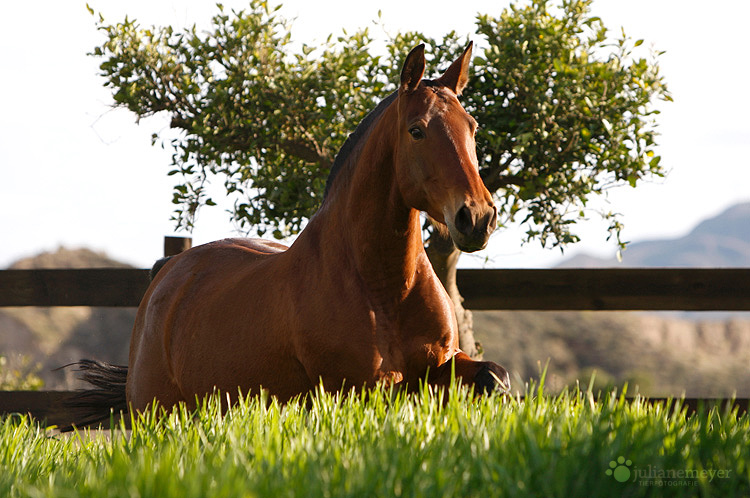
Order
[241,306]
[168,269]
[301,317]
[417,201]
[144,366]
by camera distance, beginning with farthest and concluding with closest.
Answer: [168,269]
[144,366]
[241,306]
[301,317]
[417,201]

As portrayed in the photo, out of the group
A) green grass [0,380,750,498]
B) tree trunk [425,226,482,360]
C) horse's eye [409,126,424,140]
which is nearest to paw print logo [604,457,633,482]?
green grass [0,380,750,498]

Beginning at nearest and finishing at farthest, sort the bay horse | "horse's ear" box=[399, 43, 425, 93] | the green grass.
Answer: the green grass, the bay horse, "horse's ear" box=[399, 43, 425, 93]

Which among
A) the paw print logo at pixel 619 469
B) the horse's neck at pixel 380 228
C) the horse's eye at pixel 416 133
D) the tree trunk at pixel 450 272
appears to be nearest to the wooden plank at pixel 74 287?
the tree trunk at pixel 450 272

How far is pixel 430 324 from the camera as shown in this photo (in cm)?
269

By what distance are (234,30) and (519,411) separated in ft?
11.6

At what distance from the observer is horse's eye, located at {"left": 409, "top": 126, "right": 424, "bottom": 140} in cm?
251

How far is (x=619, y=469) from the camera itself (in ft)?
5.42

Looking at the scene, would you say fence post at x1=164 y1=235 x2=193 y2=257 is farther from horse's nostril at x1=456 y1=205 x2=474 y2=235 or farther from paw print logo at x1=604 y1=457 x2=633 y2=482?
paw print logo at x1=604 y1=457 x2=633 y2=482

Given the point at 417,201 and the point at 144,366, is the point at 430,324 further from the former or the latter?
the point at 144,366

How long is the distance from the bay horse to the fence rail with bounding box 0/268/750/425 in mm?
2382

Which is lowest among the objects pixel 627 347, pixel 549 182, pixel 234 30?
pixel 627 347

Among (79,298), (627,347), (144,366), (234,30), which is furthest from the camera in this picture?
(627,347)

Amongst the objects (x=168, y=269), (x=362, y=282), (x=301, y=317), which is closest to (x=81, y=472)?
(x=301, y=317)

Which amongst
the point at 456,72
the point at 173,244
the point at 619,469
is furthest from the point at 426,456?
the point at 173,244
